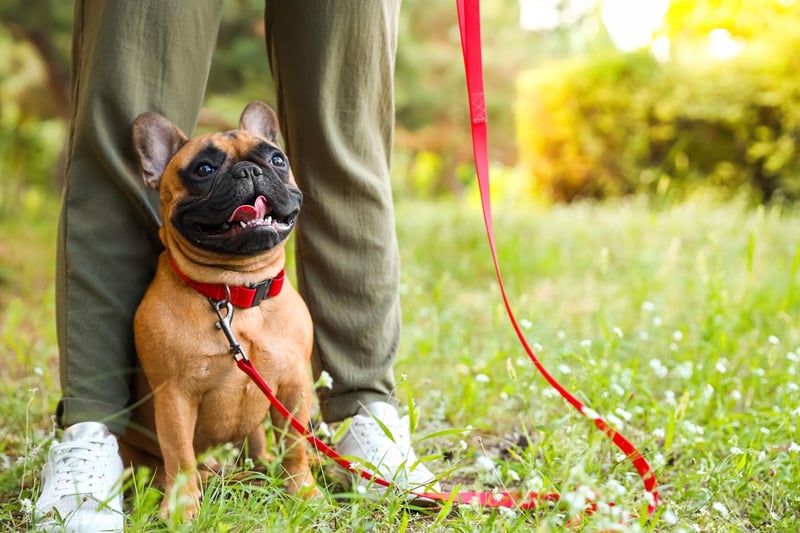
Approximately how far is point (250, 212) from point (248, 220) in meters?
0.03

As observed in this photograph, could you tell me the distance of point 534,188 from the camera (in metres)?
9.59

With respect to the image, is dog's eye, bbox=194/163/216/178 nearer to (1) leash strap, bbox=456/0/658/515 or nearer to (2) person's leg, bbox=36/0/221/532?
(2) person's leg, bbox=36/0/221/532

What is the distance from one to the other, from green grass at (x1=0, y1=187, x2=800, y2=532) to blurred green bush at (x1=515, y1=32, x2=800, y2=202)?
200 centimetres

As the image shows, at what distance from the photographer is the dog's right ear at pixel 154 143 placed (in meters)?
1.87

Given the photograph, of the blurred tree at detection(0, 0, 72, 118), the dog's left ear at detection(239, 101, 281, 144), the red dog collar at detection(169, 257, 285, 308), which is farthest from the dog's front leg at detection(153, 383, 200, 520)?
the blurred tree at detection(0, 0, 72, 118)

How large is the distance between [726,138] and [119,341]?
717 centimetres

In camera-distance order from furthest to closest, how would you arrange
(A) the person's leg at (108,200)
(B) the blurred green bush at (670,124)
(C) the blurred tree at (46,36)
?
(B) the blurred green bush at (670,124) → (C) the blurred tree at (46,36) → (A) the person's leg at (108,200)

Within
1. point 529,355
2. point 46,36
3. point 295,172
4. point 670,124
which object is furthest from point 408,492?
point 46,36

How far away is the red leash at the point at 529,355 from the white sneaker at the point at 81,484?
1.34ft

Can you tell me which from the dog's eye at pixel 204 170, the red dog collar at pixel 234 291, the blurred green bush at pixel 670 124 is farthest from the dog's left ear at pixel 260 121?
the blurred green bush at pixel 670 124

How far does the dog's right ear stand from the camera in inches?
73.6

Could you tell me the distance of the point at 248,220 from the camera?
182 cm

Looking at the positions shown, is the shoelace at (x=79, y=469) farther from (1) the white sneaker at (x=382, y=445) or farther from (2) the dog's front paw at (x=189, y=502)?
(1) the white sneaker at (x=382, y=445)

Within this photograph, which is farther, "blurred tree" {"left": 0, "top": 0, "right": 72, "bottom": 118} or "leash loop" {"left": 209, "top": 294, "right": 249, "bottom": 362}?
"blurred tree" {"left": 0, "top": 0, "right": 72, "bottom": 118}
